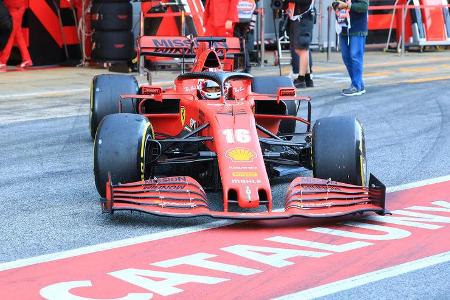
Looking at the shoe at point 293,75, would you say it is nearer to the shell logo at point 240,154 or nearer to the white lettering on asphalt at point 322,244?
the shell logo at point 240,154

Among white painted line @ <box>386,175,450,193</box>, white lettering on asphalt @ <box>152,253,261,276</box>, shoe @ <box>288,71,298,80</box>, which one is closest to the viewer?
white lettering on asphalt @ <box>152,253,261,276</box>

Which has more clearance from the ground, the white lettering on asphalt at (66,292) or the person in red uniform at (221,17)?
the person in red uniform at (221,17)

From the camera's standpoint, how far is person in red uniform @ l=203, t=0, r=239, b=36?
603 inches

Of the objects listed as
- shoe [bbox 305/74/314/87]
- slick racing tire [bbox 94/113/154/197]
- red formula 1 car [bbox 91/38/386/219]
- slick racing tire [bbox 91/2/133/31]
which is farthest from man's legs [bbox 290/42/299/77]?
slick racing tire [bbox 94/113/154/197]

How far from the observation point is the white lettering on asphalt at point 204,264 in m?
5.54

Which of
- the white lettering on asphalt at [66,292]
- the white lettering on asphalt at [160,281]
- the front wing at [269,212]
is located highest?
the front wing at [269,212]

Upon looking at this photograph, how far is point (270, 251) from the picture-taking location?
594 centimetres

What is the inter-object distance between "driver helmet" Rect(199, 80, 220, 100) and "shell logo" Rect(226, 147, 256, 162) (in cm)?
113

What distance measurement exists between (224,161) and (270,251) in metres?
0.91

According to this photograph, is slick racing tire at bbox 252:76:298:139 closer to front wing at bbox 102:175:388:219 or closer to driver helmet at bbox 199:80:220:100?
driver helmet at bbox 199:80:220:100

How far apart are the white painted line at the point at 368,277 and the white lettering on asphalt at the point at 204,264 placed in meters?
0.42

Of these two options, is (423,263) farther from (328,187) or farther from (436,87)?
(436,87)

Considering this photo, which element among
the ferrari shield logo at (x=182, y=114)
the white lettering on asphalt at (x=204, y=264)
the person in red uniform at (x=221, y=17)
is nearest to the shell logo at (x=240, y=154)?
the white lettering on asphalt at (x=204, y=264)

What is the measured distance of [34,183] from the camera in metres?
7.99
